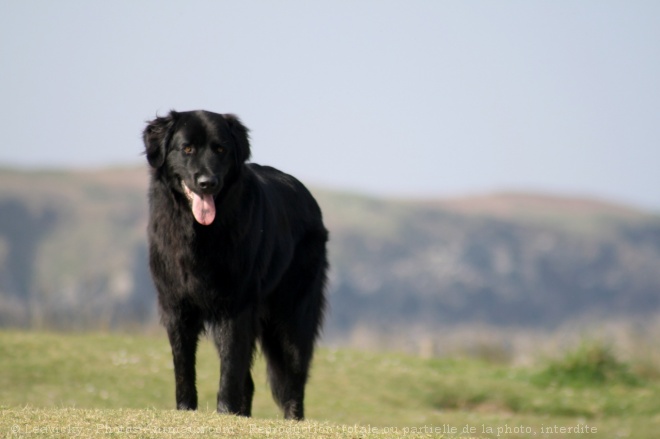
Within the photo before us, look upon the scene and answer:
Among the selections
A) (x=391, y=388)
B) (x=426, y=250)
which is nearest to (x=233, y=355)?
(x=391, y=388)

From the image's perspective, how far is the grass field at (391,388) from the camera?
14266mm

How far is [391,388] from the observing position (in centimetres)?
1659

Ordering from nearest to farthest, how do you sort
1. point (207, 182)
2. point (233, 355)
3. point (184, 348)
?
point (207, 182), point (233, 355), point (184, 348)

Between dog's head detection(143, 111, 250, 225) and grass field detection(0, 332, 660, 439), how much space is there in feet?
14.7

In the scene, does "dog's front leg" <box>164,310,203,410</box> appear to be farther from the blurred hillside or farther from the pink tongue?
the blurred hillside

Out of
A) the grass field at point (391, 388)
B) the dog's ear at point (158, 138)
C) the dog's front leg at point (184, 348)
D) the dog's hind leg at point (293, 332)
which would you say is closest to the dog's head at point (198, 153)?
the dog's ear at point (158, 138)

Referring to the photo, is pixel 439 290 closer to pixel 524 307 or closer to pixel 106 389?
pixel 524 307

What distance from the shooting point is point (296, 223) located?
945 centimetres

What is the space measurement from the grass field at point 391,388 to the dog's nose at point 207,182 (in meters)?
4.69

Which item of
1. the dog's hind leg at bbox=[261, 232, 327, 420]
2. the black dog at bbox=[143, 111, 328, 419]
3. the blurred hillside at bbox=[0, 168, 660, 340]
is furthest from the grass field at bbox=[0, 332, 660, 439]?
the blurred hillside at bbox=[0, 168, 660, 340]

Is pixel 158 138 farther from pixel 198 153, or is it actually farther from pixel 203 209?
pixel 203 209

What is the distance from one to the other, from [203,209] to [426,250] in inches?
3459

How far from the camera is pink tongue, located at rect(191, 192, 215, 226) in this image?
8.14 metres

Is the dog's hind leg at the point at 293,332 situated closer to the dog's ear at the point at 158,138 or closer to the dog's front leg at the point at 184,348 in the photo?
the dog's front leg at the point at 184,348
